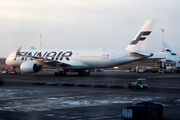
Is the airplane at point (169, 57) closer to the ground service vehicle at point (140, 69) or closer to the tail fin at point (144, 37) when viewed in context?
the ground service vehicle at point (140, 69)

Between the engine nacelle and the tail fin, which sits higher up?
the tail fin

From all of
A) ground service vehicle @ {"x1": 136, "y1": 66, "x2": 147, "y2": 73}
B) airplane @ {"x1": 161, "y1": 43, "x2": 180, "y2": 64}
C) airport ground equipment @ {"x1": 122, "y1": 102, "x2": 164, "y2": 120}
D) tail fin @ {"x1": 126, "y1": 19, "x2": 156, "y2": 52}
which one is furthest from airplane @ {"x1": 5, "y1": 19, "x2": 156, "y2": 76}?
airplane @ {"x1": 161, "y1": 43, "x2": 180, "y2": 64}

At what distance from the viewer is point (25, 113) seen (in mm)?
13891

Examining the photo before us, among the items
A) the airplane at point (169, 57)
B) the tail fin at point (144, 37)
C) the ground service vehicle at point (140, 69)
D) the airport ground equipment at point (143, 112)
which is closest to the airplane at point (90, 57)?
the tail fin at point (144, 37)

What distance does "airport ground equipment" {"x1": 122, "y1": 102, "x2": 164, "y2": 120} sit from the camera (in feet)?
38.9

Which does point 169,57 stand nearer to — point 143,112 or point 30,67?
point 30,67

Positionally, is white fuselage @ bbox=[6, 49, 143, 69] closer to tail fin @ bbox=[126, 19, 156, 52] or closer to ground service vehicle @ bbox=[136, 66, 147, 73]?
tail fin @ bbox=[126, 19, 156, 52]

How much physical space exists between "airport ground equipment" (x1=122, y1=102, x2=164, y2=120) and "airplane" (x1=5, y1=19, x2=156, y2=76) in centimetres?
3427

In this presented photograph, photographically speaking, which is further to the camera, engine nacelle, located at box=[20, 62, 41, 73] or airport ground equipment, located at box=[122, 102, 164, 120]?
engine nacelle, located at box=[20, 62, 41, 73]

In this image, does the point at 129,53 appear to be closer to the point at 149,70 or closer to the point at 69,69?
the point at 69,69

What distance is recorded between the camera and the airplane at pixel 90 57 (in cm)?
4828

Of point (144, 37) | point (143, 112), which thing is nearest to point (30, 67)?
point (144, 37)

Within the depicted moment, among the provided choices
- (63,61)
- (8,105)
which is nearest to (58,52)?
(63,61)

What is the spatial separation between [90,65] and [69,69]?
4764mm
